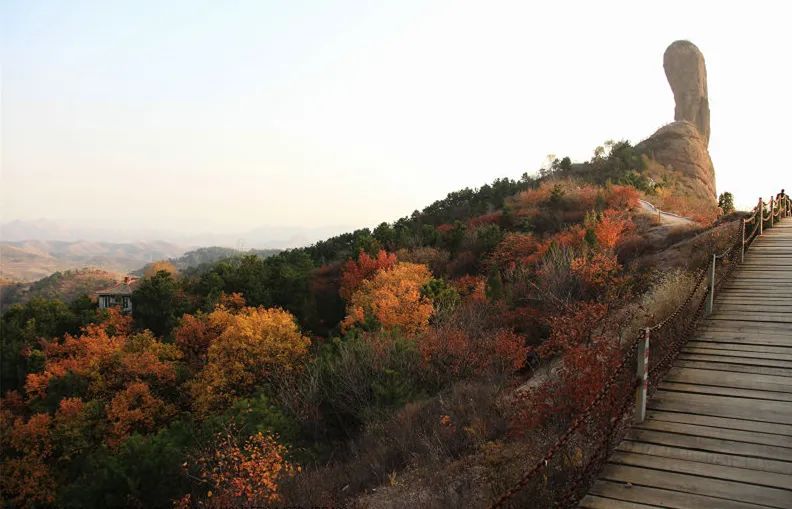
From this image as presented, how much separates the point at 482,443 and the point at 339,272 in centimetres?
3249

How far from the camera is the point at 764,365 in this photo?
7.48 meters

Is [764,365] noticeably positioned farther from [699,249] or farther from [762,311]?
[699,249]

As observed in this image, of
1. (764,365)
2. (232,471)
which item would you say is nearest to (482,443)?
(764,365)

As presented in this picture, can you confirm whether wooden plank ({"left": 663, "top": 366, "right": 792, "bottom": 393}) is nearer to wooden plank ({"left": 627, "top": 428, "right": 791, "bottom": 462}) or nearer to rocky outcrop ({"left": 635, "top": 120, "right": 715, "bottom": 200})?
wooden plank ({"left": 627, "top": 428, "right": 791, "bottom": 462})

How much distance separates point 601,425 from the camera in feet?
22.2

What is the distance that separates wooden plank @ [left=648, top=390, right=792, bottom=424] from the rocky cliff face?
48.7 meters

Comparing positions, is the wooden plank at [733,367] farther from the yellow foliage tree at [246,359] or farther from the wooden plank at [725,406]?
the yellow foliage tree at [246,359]

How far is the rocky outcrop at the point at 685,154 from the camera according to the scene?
5306cm

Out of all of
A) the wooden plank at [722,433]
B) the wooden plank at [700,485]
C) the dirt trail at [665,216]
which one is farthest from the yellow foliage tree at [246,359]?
the dirt trail at [665,216]

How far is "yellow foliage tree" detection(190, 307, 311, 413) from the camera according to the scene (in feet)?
85.1

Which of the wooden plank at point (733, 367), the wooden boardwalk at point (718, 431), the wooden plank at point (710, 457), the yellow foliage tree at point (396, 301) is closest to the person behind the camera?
the wooden boardwalk at point (718, 431)

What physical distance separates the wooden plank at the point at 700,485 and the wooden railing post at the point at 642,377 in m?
1.00

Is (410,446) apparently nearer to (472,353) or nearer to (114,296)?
(472,353)

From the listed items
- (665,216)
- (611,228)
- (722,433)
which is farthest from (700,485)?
(665,216)
